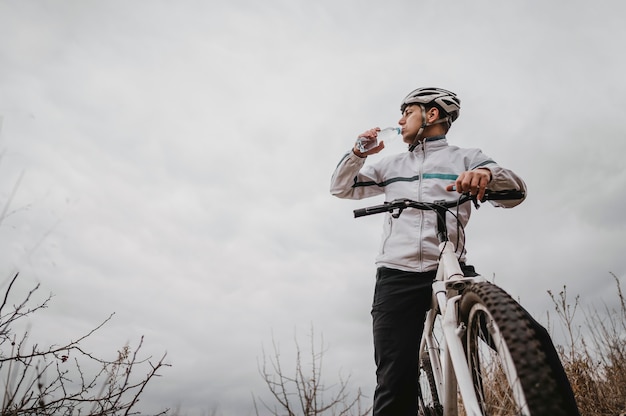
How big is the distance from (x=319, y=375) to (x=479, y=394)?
2.21 meters

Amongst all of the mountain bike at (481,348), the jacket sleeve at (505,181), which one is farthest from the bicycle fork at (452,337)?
the jacket sleeve at (505,181)

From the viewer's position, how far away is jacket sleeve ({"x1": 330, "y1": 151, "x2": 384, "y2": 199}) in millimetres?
2719

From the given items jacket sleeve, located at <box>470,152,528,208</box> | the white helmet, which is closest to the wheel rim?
jacket sleeve, located at <box>470,152,528,208</box>

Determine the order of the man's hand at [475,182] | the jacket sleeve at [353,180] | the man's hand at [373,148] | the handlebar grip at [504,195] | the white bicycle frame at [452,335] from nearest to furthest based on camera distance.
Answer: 1. the white bicycle frame at [452,335]
2. the man's hand at [475,182]
3. the handlebar grip at [504,195]
4. the man's hand at [373,148]
5. the jacket sleeve at [353,180]

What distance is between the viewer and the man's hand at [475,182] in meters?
1.97

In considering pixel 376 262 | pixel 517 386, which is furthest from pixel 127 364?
pixel 517 386

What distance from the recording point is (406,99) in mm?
A: 3047

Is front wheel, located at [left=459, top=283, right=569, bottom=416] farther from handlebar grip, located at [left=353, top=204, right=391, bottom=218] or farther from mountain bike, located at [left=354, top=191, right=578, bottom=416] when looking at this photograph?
handlebar grip, located at [left=353, top=204, right=391, bottom=218]

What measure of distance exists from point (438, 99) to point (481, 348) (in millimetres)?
1794

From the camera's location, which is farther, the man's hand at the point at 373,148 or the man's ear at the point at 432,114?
the man's ear at the point at 432,114

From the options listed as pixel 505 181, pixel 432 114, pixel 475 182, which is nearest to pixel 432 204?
pixel 475 182

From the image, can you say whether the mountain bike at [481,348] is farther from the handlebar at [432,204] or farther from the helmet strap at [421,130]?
the helmet strap at [421,130]

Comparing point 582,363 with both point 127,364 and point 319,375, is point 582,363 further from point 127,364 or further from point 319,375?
point 127,364

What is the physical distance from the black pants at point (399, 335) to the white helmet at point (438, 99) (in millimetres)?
1234
